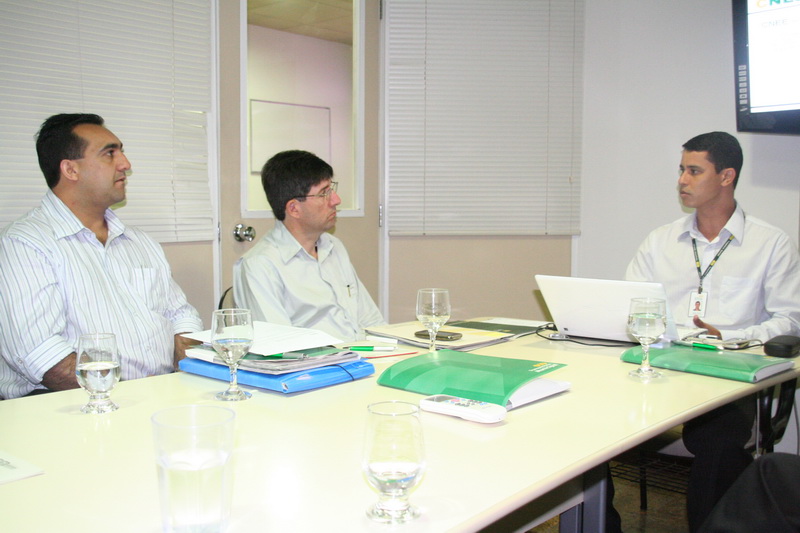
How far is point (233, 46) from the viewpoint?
3504 millimetres

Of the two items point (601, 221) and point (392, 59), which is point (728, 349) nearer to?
point (601, 221)

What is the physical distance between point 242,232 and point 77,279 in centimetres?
119

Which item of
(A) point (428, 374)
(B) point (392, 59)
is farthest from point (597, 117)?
(A) point (428, 374)

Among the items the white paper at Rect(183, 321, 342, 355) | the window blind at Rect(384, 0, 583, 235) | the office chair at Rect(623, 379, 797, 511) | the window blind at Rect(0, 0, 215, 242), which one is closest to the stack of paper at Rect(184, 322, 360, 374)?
the white paper at Rect(183, 321, 342, 355)

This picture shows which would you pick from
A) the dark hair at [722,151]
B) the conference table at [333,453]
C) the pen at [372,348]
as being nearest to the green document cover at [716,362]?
the conference table at [333,453]

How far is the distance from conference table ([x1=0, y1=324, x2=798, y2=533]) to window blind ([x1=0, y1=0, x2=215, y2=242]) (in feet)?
5.12

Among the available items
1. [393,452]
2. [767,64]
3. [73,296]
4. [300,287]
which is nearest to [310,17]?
[300,287]

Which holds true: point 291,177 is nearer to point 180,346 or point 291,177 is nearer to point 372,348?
point 180,346

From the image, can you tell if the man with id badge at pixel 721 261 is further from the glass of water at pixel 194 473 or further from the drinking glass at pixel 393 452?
the glass of water at pixel 194 473

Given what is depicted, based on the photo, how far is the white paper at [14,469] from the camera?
1117 mm

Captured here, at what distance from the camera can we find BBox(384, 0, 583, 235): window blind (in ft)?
13.3

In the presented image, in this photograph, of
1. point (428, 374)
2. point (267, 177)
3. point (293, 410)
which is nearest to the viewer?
point (293, 410)

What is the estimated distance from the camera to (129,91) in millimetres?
3160

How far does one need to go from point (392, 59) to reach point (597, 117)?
1.27 m
